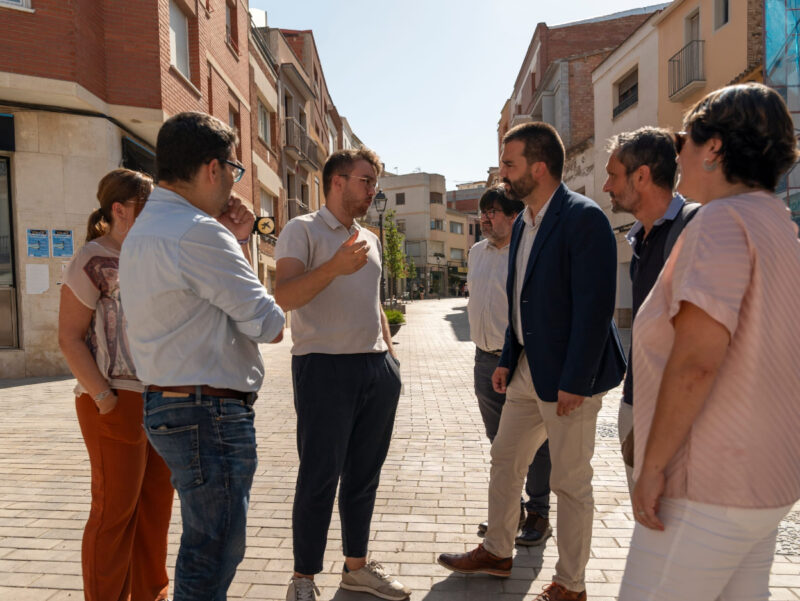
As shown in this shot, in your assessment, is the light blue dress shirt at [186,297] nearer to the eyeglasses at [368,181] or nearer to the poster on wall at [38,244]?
the eyeglasses at [368,181]

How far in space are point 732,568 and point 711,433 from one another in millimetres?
327

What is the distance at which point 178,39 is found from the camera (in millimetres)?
13750

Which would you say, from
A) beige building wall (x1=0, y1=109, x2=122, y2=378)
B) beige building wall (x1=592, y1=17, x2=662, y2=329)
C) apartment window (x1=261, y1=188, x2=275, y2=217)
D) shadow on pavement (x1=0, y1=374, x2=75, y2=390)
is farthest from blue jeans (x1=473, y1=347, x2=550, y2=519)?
apartment window (x1=261, y1=188, x2=275, y2=217)

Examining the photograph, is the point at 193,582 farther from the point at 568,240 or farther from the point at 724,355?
the point at 568,240

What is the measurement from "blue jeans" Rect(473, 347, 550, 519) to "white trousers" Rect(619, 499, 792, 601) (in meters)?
2.22

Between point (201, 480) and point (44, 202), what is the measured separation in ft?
36.1

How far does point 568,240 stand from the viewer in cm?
284

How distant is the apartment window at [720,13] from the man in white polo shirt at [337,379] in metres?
17.6

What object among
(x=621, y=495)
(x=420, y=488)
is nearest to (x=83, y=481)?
(x=420, y=488)

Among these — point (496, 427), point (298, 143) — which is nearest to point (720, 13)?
point (298, 143)

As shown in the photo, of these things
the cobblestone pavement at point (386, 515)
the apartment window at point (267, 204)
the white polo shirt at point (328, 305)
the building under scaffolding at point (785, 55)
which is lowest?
the cobblestone pavement at point (386, 515)

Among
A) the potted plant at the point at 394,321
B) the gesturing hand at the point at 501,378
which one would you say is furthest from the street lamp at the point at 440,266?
the gesturing hand at the point at 501,378

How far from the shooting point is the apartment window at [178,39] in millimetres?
13247

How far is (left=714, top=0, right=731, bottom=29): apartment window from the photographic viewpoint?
16.5 metres
